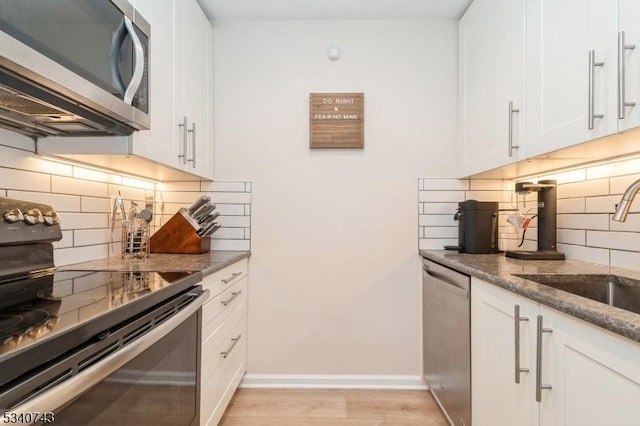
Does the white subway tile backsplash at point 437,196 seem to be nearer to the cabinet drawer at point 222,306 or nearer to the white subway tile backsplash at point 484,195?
the white subway tile backsplash at point 484,195

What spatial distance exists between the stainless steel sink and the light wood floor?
105 centimetres

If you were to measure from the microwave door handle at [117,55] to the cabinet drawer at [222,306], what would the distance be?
0.88 meters

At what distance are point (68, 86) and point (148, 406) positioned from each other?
Answer: 879 millimetres

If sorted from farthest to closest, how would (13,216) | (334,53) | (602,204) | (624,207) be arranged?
(334,53) < (602,204) < (13,216) < (624,207)

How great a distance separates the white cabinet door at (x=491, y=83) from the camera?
1.60 metres

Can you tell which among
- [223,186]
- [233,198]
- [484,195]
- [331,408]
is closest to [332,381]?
[331,408]

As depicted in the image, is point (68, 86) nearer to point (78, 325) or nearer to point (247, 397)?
point (78, 325)

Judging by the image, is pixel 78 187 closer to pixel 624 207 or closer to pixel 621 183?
pixel 624 207

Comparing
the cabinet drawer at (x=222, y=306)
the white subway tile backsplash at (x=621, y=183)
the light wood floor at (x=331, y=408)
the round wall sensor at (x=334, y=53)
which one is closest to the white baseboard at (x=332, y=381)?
the light wood floor at (x=331, y=408)

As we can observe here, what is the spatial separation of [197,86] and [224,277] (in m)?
1.09

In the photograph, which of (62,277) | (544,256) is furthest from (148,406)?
(544,256)

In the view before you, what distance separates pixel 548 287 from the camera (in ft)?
3.57

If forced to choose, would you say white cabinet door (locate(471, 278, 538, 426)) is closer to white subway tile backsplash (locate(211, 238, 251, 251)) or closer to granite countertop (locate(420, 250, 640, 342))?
granite countertop (locate(420, 250, 640, 342))

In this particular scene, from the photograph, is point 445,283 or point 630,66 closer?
point 630,66
